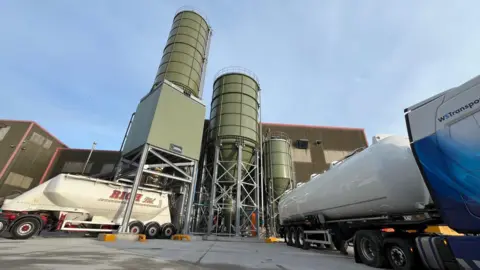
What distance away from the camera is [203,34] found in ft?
68.1

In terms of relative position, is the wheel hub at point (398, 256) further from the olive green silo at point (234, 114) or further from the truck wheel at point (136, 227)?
the olive green silo at point (234, 114)

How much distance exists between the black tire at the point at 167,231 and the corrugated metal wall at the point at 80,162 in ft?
58.7

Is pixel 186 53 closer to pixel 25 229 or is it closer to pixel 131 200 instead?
pixel 131 200

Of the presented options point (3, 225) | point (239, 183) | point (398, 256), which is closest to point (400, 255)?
point (398, 256)

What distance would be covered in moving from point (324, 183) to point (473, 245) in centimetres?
475

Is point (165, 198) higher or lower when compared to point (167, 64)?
lower

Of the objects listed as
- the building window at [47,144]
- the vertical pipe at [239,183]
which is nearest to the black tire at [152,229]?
the vertical pipe at [239,183]

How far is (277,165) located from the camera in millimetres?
21844

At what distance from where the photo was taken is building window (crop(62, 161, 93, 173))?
27.6m

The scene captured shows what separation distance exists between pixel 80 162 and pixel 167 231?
21.7 m

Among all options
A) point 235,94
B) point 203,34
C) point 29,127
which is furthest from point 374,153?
point 29,127

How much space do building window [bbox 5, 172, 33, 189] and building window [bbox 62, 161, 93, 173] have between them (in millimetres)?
3381

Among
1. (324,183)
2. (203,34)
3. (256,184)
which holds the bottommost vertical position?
(324,183)

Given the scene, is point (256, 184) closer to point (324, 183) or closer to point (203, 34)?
point (324, 183)
